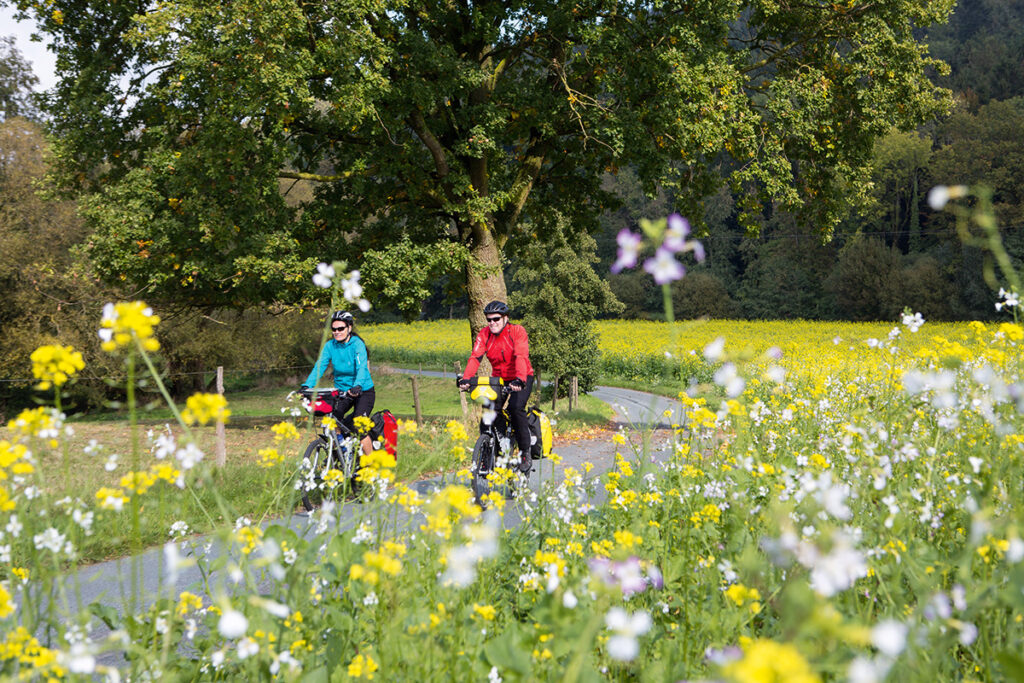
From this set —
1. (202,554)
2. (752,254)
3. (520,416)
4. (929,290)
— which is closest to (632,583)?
(202,554)

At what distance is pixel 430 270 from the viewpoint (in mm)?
12125

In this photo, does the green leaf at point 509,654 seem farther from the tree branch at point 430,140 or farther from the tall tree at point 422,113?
the tree branch at point 430,140

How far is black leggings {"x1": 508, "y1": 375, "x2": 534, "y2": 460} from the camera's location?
22.9 feet

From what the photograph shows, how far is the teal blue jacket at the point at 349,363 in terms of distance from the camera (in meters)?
6.93

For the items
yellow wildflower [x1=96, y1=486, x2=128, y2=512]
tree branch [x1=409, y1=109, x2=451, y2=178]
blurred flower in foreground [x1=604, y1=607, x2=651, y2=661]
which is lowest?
yellow wildflower [x1=96, y1=486, x2=128, y2=512]

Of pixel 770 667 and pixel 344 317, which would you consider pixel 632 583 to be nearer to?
pixel 770 667

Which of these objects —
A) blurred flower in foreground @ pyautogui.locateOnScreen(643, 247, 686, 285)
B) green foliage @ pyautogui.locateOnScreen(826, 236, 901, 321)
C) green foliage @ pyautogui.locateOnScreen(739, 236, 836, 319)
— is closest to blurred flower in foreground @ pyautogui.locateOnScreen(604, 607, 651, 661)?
blurred flower in foreground @ pyautogui.locateOnScreen(643, 247, 686, 285)

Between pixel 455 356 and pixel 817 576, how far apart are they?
1634 inches

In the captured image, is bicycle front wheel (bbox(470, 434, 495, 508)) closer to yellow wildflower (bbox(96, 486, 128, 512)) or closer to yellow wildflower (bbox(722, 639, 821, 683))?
yellow wildflower (bbox(96, 486, 128, 512))

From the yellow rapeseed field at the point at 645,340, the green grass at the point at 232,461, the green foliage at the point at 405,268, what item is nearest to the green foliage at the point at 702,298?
the yellow rapeseed field at the point at 645,340

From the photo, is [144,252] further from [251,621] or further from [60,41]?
[251,621]

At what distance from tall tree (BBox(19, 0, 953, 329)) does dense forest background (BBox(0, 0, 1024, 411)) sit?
1.19m

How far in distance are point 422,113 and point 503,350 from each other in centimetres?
736

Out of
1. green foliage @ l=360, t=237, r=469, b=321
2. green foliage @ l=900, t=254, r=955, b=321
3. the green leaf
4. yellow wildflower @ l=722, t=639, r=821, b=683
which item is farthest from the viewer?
green foliage @ l=900, t=254, r=955, b=321
